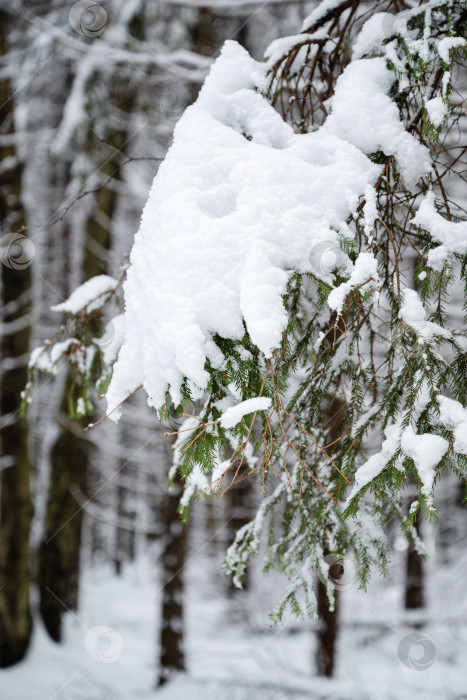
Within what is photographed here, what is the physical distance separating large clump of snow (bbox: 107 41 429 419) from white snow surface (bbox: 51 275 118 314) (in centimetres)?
89

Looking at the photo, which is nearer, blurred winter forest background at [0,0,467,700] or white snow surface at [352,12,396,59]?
white snow surface at [352,12,396,59]

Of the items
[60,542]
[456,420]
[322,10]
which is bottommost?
[60,542]

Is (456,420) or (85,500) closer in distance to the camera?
(456,420)

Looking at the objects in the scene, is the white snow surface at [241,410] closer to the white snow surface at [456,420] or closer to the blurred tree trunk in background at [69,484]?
the white snow surface at [456,420]

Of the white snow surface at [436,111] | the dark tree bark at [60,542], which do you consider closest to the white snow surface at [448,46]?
the white snow surface at [436,111]

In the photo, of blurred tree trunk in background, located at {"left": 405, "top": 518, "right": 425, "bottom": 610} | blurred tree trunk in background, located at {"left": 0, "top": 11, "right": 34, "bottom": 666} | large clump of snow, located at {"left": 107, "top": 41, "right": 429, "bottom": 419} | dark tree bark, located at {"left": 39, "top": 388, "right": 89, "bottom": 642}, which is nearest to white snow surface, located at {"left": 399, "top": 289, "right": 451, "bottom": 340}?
large clump of snow, located at {"left": 107, "top": 41, "right": 429, "bottom": 419}

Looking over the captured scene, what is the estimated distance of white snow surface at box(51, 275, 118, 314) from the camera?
8.36 feet

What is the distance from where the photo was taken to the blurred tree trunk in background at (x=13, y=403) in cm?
602

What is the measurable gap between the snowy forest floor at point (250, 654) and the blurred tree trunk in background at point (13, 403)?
60 centimetres

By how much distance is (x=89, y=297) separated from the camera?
2580 millimetres

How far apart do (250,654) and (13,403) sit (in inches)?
211

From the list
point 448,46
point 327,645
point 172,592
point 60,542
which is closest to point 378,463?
point 448,46

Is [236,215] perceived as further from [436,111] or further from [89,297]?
[89,297]

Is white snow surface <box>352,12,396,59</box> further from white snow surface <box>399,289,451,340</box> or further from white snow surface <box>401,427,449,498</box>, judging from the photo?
white snow surface <box>401,427,449,498</box>
